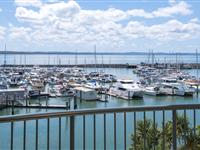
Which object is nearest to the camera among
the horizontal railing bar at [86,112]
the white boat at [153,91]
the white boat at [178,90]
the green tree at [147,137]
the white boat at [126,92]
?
the horizontal railing bar at [86,112]

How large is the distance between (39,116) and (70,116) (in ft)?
1.44

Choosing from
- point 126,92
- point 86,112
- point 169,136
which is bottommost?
point 126,92

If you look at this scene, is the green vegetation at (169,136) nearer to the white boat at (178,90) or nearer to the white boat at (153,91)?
the white boat at (153,91)

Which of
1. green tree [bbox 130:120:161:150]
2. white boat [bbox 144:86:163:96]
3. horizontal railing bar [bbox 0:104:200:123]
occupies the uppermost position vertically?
horizontal railing bar [bbox 0:104:200:123]

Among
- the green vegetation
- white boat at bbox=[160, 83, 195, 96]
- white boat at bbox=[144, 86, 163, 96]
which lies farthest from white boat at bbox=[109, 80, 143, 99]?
the green vegetation

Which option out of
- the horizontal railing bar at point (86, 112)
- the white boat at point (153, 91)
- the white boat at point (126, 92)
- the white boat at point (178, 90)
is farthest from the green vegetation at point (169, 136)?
the white boat at point (178, 90)

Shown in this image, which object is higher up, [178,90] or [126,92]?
[178,90]

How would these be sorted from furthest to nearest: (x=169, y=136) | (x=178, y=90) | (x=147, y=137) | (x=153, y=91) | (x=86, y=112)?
(x=153, y=91) < (x=178, y=90) < (x=169, y=136) < (x=147, y=137) < (x=86, y=112)

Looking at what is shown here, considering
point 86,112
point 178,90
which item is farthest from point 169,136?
point 178,90

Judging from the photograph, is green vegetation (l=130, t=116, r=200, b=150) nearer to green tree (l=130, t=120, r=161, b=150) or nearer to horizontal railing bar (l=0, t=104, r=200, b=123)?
green tree (l=130, t=120, r=161, b=150)

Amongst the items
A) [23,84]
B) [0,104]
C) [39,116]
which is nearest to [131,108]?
[39,116]

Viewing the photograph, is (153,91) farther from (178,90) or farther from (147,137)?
(147,137)

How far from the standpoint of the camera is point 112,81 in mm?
98562

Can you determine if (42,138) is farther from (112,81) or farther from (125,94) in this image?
(112,81)
